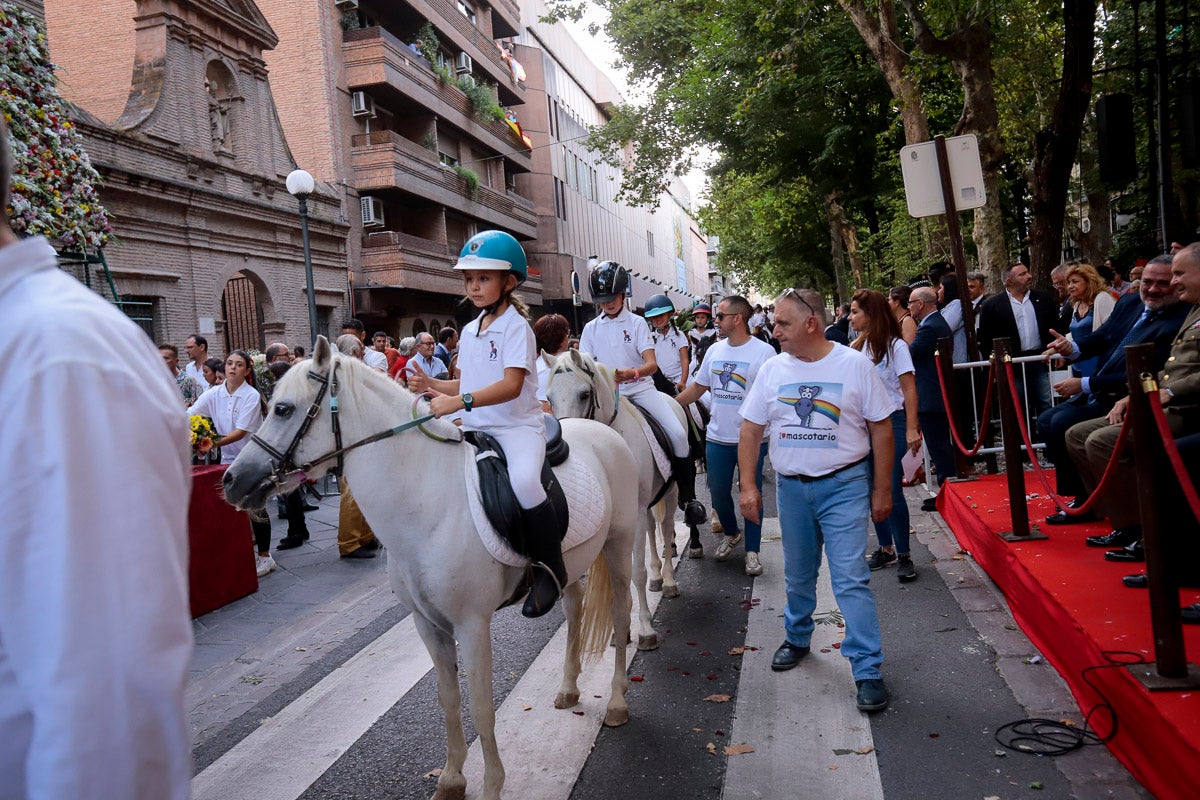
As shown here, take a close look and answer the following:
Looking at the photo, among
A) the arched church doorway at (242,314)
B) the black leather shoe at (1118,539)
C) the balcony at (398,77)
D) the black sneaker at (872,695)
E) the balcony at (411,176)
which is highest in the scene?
the balcony at (398,77)

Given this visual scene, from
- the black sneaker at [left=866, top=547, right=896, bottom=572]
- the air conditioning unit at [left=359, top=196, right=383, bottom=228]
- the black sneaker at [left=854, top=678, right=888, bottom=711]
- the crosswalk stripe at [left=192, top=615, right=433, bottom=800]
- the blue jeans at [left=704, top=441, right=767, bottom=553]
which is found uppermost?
the air conditioning unit at [left=359, top=196, right=383, bottom=228]

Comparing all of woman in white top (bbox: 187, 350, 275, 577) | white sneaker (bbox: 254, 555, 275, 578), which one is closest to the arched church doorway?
woman in white top (bbox: 187, 350, 275, 577)

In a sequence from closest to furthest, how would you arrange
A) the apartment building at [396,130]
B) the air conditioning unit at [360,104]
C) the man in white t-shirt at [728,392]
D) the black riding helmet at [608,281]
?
the black riding helmet at [608,281], the man in white t-shirt at [728,392], the apartment building at [396,130], the air conditioning unit at [360,104]

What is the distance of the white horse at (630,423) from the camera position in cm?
580

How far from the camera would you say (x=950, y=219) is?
26.0ft

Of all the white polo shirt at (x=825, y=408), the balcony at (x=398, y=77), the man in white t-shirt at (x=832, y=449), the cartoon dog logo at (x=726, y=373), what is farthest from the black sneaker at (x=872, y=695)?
the balcony at (x=398, y=77)

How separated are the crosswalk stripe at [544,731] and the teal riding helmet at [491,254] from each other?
7.78 ft

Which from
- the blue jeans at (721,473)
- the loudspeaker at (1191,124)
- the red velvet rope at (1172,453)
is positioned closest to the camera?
the red velvet rope at (1172,453)

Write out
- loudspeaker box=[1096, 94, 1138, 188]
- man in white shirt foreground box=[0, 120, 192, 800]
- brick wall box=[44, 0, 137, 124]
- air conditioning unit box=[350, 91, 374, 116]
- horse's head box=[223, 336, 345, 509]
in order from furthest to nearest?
air conditioning unit box=[350, 91, 374, 116] → brick wall box=[44, 0, 137, 124] → loudspeaker box=[1096, 94, 1138, 188] → horse's head box=[223, 336, 345, 509] → man in white shirt foreground box=[0, 120, 192, 800]

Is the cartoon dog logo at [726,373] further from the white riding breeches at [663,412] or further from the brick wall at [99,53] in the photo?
the brick wall at [99,53]

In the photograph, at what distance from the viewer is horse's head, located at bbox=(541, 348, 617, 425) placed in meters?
5.79

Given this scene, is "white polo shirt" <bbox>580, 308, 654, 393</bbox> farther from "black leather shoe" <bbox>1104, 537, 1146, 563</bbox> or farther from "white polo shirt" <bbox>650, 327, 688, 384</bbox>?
"black leather shoe" <bbox>1104, 537, 1146, 563</bbox>

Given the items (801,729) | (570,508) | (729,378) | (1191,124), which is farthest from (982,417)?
(570,508)

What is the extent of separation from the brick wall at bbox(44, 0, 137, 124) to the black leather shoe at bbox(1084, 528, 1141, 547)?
21.8m
